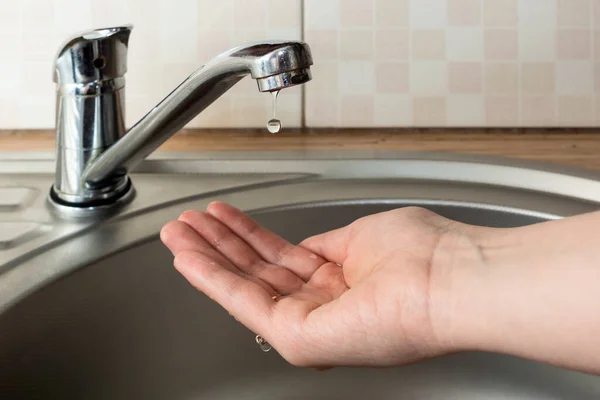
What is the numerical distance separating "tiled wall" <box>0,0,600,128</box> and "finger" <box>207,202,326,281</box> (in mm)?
331

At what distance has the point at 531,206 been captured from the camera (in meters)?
0.72

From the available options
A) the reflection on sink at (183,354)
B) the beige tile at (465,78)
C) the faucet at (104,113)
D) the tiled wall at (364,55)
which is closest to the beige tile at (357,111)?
the tiled wall at (364,55)

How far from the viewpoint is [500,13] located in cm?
90

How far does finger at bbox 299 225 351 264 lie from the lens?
0.58 metres

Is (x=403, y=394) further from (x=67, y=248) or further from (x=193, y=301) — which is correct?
(x=67, y=248)

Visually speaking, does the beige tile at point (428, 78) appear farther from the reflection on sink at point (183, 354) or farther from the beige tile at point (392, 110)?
the reflection on sink at point (183, 354)

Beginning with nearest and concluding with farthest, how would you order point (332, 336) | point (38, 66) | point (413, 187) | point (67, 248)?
point (332, 336) → point (67, 248) → point (413, 187) → point (38, 66)

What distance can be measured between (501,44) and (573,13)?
10cm

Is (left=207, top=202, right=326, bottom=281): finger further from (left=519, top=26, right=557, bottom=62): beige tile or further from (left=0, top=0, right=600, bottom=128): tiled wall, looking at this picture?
(left=519, top=26, right=557, bottom=62): beige tile

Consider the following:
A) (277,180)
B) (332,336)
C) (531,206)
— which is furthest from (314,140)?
(332,336)

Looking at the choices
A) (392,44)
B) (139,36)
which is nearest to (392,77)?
(392,44)

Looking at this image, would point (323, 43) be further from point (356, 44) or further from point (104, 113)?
point (104, 113)

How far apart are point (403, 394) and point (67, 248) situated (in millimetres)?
354

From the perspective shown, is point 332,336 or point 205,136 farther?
point 205,136
